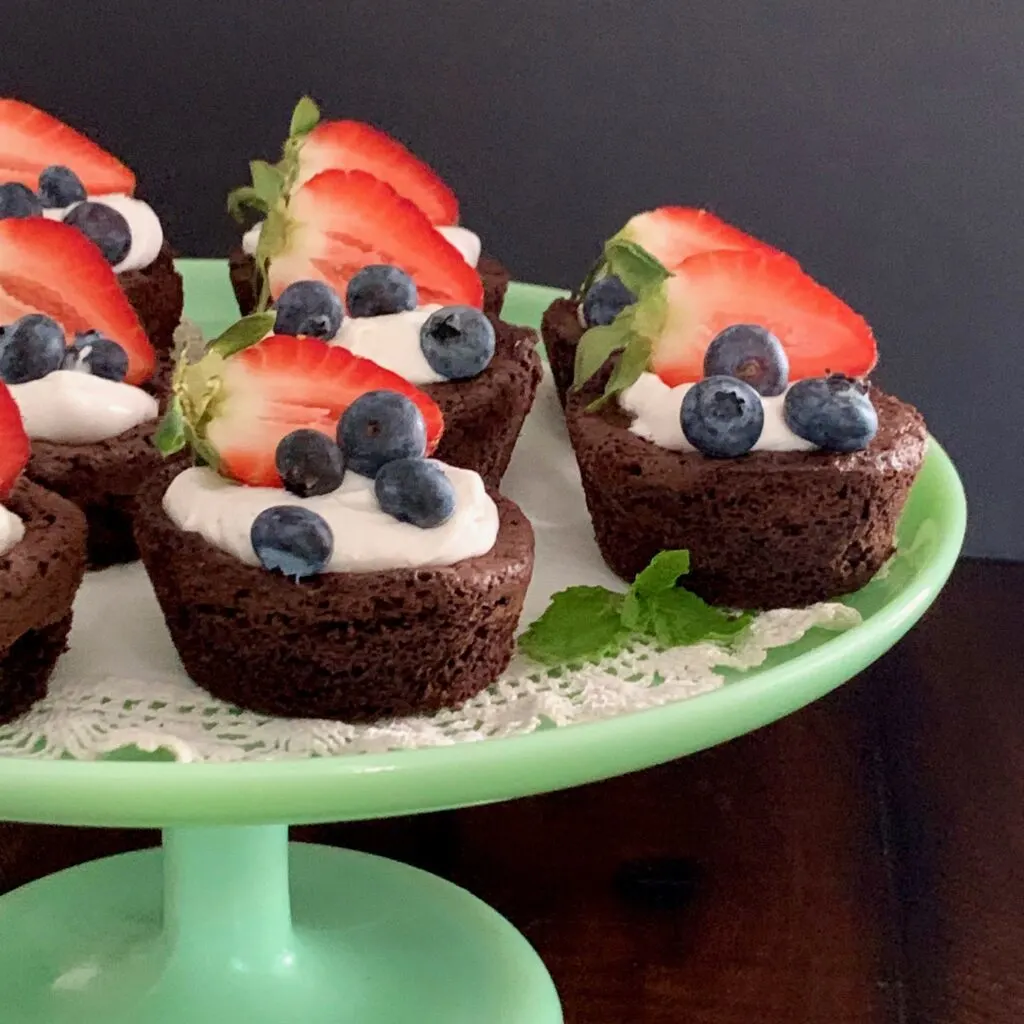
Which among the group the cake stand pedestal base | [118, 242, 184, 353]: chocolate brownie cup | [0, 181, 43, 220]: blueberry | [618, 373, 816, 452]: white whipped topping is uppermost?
[0, 181, 43, 220]: blueberry

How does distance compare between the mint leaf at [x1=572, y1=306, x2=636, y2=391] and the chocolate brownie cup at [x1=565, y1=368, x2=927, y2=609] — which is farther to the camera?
the mint leaf at [x1=572, y1=306, x2=636, y2=391]

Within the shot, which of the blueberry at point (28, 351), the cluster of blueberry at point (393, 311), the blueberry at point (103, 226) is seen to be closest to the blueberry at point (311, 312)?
the cluster of blueberry at point (393, 311)

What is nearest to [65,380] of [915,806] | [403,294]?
[403,294]

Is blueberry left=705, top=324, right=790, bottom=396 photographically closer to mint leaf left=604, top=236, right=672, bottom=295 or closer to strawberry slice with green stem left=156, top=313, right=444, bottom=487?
mint leaf left=604, top=236, right=672, bottom=295

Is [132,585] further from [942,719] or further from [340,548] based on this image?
[942,719]

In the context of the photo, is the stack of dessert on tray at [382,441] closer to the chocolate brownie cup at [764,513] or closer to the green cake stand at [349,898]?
the chocolate brownie cup at [764,513]

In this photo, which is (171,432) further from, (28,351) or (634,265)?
(634,265)

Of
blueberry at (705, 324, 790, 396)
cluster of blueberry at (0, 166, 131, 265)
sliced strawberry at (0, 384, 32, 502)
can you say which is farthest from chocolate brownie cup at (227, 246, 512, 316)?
sliced strawberry at (0, 384, 32, 502)
